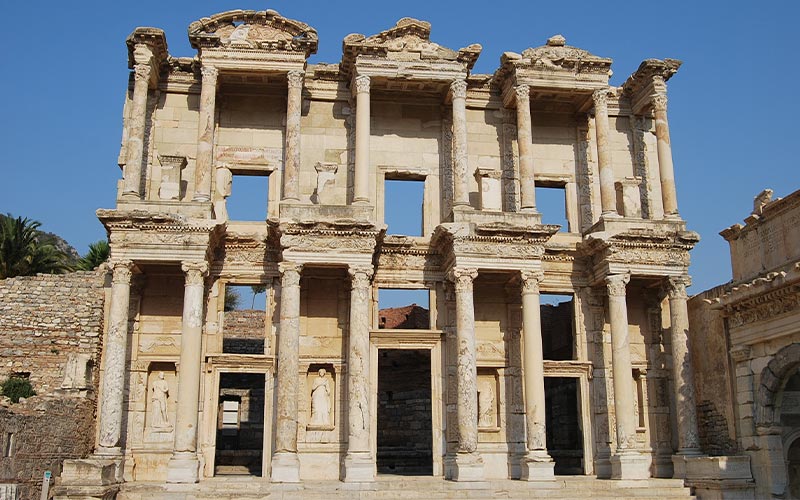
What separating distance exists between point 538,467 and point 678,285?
572 centimetres

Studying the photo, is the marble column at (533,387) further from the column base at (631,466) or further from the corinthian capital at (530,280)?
the column base at (631,466)

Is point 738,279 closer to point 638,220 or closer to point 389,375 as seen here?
point 638,220

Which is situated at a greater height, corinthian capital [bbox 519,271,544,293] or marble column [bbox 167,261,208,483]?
corinthian capital [bbox 519,271,544,293]

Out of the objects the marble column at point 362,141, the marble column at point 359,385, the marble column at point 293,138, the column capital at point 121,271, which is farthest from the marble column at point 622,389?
the column capital at point 121,271

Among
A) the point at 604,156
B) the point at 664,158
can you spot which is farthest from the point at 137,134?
the point at 664,158

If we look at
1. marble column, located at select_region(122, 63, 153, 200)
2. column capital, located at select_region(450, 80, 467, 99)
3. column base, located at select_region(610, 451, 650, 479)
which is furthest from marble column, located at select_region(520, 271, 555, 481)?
marble column, located at select_region(122, 63, 153, 200)

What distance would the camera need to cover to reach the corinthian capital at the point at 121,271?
720 inches

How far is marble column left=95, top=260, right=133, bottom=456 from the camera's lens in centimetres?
1759

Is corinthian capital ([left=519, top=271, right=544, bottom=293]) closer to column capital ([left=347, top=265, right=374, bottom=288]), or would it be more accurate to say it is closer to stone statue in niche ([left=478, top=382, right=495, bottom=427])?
stone statue in niche ([left=478, top=382, right=495, bottom=427])

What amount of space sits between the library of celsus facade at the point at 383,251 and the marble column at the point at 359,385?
0.16 ft

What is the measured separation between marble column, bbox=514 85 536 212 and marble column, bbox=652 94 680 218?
3.36 m

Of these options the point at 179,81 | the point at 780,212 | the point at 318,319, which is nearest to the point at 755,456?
the point at 780,212

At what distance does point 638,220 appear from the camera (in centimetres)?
2045

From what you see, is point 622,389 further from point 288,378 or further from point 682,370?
point 288,378
